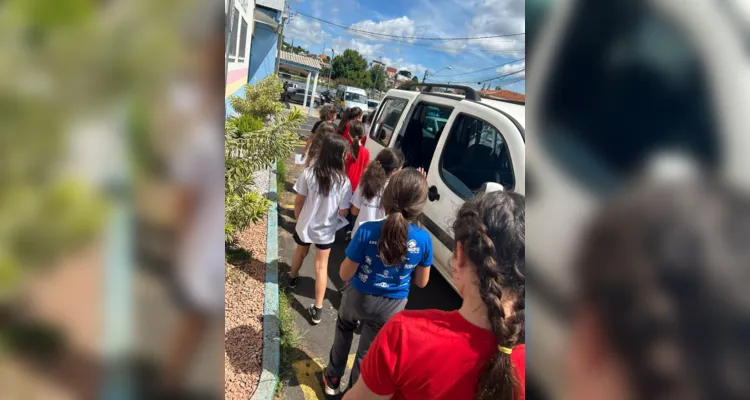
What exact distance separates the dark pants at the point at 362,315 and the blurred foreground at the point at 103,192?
1.99 metres

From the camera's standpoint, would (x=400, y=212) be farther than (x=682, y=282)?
Yes

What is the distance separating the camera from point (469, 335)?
1.16 m

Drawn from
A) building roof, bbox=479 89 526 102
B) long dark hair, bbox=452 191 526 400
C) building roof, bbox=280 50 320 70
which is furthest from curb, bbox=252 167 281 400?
building roof, bbox=280 50 320 70

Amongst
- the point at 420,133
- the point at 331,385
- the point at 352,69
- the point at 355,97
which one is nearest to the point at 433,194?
the point at 420,133

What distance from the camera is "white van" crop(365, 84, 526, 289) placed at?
10.1ft

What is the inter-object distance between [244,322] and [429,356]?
2.38 meters

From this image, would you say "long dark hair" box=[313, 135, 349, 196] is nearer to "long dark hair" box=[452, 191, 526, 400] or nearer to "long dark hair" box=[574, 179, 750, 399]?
"long dark hair" box=[452, 191, 526, 400]

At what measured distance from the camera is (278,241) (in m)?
5.04

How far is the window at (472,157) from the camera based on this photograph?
3.27m

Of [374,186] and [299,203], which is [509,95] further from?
[299,203]

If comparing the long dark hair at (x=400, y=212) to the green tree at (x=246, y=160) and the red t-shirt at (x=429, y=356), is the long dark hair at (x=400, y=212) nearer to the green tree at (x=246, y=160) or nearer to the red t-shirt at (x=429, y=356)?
the red t-shirt at (x=429, y=356)

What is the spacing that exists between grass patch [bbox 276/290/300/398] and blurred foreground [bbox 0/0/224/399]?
262 centimetres

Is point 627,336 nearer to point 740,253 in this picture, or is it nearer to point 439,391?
point 740,253

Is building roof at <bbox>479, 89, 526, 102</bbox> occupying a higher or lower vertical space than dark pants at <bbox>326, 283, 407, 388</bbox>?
higher
